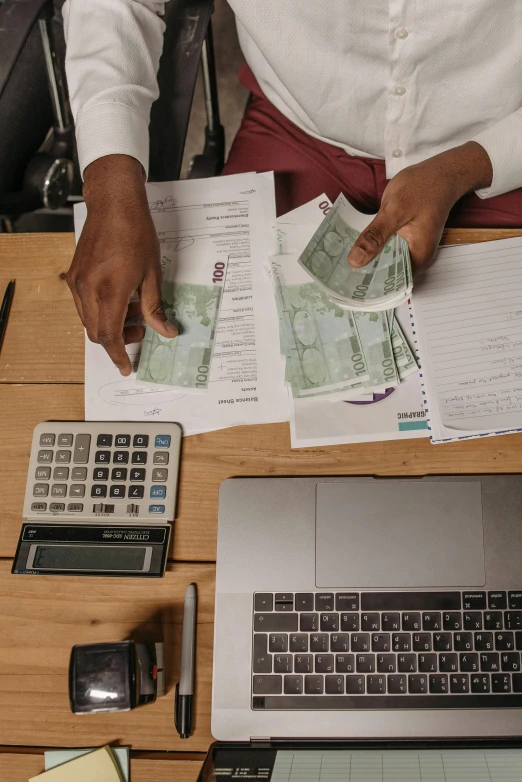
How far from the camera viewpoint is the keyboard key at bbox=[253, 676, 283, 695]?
26.0 inches

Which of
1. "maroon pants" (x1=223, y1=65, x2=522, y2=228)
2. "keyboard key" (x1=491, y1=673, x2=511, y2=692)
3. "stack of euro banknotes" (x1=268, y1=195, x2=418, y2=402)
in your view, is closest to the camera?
"keyboard key" (x1=491, y1=673, x2=511, y2=692)

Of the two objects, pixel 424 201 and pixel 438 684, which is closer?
pixel 438 684

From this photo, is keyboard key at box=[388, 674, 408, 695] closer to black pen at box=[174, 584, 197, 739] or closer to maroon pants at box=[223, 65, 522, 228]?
black pen at box=[174, 584, 197, 739]

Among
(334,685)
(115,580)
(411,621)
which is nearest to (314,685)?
(334,685)

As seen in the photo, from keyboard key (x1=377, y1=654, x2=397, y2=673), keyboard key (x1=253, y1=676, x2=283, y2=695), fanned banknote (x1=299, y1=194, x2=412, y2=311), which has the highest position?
fanned banknote (x1=299, y1=194, x2=412, y2=311)

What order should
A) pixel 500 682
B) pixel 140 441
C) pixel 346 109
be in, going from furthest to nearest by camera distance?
pixel 346 109 < pixel 140 441 < pixel 500 682

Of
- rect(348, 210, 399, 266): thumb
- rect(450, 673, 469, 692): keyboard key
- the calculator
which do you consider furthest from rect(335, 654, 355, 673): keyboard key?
rect(348, 210, 399, 266): thumb

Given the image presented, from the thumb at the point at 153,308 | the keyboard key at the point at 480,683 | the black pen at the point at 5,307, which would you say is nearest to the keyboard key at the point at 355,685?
the keyboard key at the point at 480,683

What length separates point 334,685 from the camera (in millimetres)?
656

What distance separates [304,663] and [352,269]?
0.45m

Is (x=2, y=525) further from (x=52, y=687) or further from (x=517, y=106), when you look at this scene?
(x=517, y=106)

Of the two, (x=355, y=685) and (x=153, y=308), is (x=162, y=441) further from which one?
(x=355, y=685)

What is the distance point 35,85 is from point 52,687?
33.9 inches

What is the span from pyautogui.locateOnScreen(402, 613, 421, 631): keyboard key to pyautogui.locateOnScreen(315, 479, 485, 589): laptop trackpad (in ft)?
0.10
